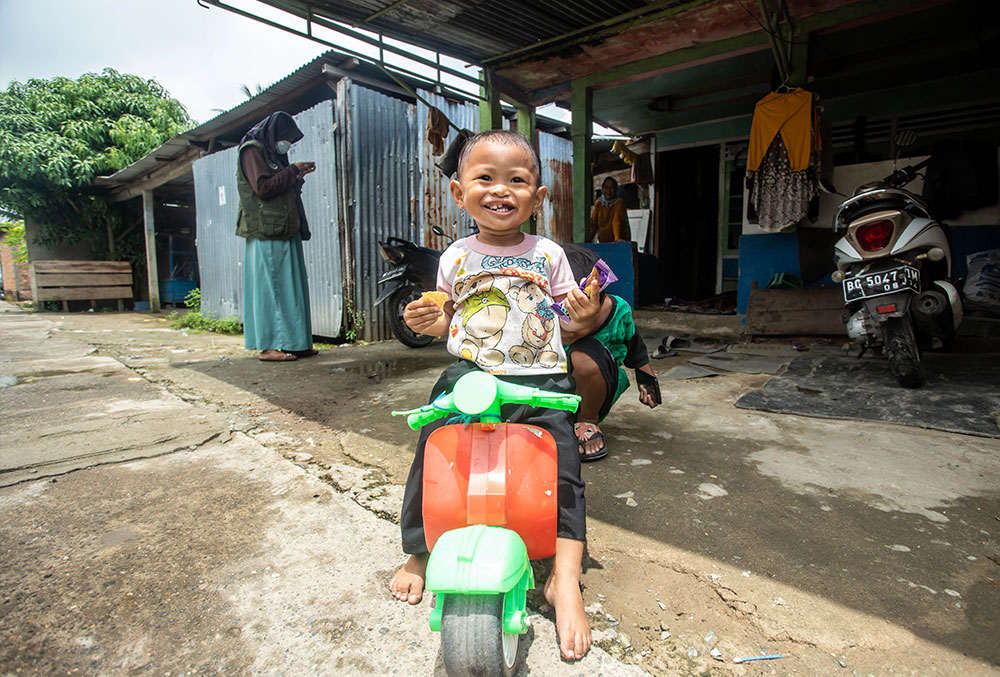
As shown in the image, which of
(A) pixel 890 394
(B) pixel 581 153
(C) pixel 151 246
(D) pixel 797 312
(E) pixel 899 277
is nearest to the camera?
(A) pixel 890 394

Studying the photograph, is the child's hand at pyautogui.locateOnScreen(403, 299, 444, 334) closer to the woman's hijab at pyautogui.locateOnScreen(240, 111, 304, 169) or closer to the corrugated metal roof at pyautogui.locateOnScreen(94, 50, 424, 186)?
the woman's hijab at pyautogui.locateOnScreen(240, 111, 304, 169)

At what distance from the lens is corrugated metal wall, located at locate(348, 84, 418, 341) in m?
6.04

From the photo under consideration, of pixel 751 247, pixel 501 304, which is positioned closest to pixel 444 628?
pixel 501 304

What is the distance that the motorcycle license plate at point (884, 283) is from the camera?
303 cm

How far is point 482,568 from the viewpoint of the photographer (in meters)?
0.98

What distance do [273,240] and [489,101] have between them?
2568mm

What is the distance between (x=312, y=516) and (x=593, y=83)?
5.18 m

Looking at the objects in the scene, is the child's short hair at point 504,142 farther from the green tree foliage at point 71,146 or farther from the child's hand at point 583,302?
the green tree foliage at point 71,146

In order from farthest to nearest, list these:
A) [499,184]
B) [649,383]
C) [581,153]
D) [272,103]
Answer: [272,103], [581,153], [649,383], [499,184]

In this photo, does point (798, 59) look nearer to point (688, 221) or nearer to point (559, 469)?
point (688, 221)

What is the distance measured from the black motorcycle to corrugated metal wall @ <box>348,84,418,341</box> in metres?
0.58

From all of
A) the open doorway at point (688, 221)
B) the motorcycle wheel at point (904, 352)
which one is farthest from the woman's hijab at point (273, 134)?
the open doorway at point (688, 221)

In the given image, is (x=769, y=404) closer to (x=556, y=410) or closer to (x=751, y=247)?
(x=556, y=410)

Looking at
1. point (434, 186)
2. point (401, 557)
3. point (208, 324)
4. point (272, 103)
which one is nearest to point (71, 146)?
point (208, 324)
